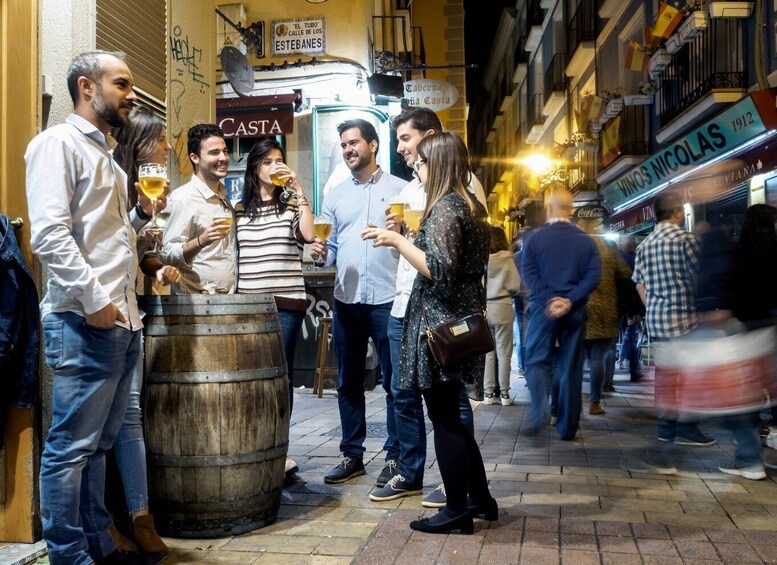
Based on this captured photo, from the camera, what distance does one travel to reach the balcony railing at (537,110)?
30297 millimetres

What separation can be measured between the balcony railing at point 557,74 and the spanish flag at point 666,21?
35.9 feet

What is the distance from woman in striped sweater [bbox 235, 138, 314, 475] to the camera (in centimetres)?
465

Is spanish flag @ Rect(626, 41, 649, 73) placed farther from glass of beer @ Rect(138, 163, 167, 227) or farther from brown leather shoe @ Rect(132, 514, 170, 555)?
brown leather shoe @ Rect(132, 514, 170, 555)

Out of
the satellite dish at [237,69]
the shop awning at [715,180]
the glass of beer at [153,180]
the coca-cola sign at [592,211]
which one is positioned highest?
the satellite dish at [237,69]

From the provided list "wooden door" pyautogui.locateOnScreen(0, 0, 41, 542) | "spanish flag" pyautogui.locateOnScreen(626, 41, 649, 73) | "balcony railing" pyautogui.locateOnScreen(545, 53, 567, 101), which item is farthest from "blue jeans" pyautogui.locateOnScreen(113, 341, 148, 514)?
"balcony railing" pyautogui.locateOnScreen(545, 53, 567, 101)

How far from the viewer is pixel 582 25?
77.5 feet

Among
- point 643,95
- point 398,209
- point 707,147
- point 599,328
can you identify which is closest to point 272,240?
point 398,209

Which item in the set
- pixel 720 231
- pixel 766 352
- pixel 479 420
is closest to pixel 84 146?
pixel 720 231

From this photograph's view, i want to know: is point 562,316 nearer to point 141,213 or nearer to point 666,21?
point 141,213

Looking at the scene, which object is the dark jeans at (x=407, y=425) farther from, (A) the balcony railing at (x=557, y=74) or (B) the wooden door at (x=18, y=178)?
(A) the balcony railing at (x=557, y=74)

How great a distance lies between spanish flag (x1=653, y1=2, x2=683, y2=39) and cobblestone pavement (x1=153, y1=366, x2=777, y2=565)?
35.0 ft

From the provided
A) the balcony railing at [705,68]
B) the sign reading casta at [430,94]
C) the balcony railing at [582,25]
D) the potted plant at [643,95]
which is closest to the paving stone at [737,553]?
the sign reading casta at [430,94]

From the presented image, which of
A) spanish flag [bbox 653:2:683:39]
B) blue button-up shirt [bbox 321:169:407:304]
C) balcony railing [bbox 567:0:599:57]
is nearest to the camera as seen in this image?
blue button-up shirt [bbox 321:169:407:304]

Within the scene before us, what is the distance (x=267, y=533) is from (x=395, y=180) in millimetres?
2284
